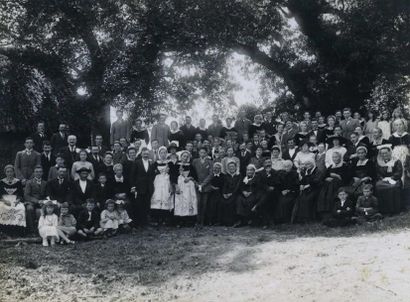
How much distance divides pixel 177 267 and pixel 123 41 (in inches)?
395

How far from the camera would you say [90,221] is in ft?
39.2

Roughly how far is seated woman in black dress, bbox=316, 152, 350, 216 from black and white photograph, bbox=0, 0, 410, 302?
3cm

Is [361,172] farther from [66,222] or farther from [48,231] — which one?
[48,231]

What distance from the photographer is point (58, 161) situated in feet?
42.3

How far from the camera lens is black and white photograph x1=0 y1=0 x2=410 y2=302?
28.0 ft

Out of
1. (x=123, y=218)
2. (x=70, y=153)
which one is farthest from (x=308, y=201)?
(x=70, y=153)

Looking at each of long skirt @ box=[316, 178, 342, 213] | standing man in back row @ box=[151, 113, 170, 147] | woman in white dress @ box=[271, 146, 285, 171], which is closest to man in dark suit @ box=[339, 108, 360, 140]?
woman in white dress @ box=[271, 146, 285, 171]

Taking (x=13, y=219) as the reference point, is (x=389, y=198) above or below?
above

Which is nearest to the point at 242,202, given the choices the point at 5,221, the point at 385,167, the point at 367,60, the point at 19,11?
the point at 385,167

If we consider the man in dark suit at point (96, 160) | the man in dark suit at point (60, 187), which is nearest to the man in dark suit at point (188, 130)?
the man in dark suit at point (96, 160)

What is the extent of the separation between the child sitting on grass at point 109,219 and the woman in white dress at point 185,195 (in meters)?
1.63

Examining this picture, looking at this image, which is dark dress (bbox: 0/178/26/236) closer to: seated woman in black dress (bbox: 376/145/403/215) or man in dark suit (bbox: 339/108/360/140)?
seated woman in black dress (bbox: 376/145/403/215)

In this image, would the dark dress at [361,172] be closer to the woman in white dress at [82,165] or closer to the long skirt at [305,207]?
the long skirt at [305,207]

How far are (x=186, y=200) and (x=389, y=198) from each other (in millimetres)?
4600
